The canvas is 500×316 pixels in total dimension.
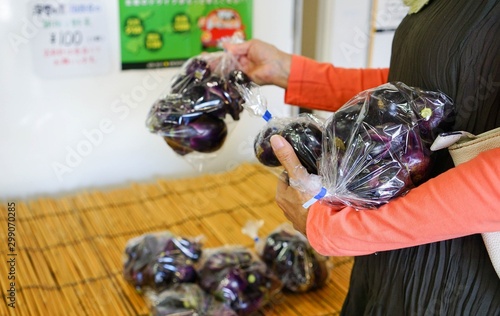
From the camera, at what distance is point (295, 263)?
91cm

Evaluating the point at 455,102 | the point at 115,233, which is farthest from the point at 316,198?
the point at 115,233

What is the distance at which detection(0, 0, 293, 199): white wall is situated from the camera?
44.8 inches

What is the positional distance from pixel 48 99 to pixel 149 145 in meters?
0.26

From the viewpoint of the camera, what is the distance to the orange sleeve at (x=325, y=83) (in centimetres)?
76

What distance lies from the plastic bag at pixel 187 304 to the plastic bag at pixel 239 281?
2 cm

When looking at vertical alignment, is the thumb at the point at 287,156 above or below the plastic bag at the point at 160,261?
above

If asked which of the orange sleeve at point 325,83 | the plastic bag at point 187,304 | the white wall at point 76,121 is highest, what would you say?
the orange sleeve at point 325,83

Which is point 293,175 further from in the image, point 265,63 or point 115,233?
point 115,233

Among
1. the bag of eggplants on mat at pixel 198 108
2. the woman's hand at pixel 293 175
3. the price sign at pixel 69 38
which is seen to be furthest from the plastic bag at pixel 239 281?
the price sign at pixel 69 38

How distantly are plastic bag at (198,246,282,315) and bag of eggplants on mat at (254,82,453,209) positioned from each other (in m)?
0.35

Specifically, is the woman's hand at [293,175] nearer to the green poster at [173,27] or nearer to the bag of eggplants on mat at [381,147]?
the bag of eggplants on mat at [381,147]

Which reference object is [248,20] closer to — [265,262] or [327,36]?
[327,36]

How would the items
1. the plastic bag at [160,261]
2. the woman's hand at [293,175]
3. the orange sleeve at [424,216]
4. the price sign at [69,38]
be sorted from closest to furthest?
the orange sleeve at [424,216] → the woman's hand at [293,175] → the plastic bag at [160,261] → the price sign at [69,38]

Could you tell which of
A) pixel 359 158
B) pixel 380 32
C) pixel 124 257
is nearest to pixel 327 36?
pixel 380 32
